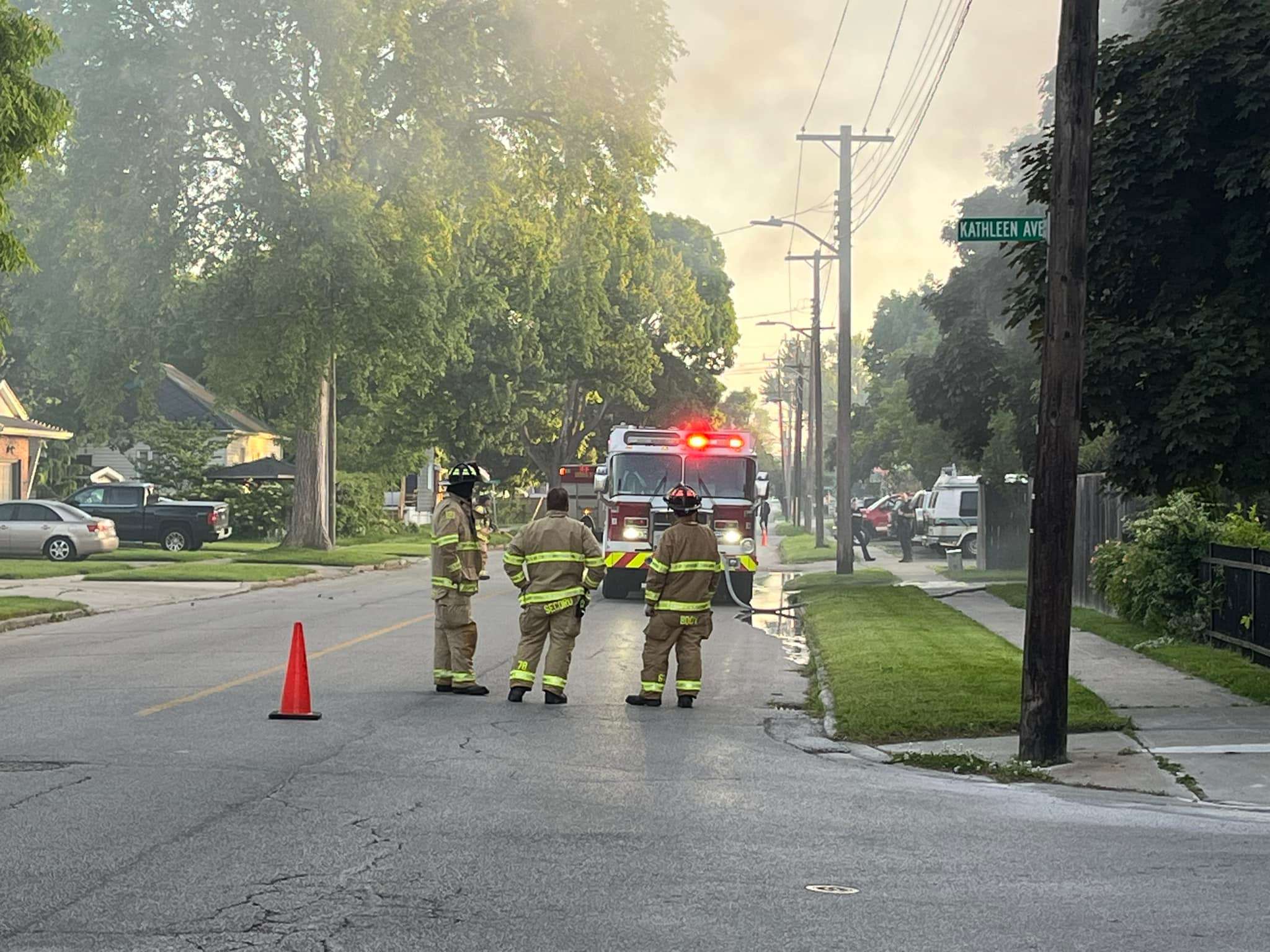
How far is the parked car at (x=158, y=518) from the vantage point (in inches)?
1774

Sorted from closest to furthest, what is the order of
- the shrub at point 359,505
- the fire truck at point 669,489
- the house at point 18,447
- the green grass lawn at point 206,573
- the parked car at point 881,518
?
the fire truck at point 669,489 → the green grass lawn at point 206,573 → the house at point 18,447 → the shrub at point 359,505 → the parked car at point 881,518

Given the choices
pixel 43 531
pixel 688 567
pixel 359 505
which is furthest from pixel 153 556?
pixel 688 567

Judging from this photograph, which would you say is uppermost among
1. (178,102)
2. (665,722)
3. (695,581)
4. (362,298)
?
(178,102)

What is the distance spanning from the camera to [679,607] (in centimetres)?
1430

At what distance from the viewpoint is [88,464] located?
67.0 m

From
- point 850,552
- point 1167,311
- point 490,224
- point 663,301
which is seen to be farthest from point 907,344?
point 1167,311

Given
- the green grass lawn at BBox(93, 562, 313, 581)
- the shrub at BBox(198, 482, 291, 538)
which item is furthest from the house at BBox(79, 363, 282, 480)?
the green grass lawn at BBox(93, 562, 313, 581)

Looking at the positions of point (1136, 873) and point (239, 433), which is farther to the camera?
point (239, 433)

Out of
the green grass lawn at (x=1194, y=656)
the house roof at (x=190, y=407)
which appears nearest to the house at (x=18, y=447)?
the house roof at (x=190, y=407)

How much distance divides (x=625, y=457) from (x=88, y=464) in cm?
4502

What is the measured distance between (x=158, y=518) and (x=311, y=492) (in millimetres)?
5182

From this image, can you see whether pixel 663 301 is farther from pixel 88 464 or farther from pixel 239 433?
pixel 88 464

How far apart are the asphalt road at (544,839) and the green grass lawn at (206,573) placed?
711 inches

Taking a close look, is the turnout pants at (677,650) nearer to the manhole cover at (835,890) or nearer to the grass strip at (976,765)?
the grass strip at (976,765)
